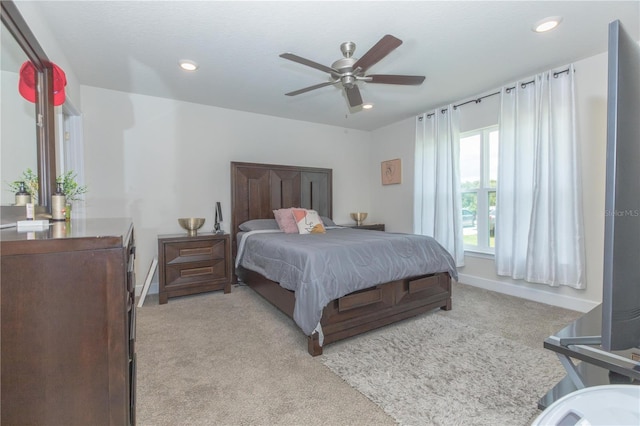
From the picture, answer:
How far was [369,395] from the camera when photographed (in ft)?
5.46

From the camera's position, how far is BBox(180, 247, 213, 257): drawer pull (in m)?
3.36

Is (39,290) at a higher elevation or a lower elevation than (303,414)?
higher

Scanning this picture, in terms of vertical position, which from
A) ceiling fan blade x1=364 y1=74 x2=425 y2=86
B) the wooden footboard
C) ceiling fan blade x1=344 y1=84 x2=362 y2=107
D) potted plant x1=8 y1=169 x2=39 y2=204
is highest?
ceiling fan blade x1=364 y1=74 x2=425 y2=86

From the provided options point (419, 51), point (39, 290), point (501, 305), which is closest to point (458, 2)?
point (419, 51)

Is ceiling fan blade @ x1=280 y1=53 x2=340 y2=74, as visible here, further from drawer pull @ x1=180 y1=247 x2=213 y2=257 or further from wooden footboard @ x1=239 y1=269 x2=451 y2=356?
drawer pull @ x1=180 y1=247 x2=213 y2=257

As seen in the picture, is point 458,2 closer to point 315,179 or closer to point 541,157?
point 541,157

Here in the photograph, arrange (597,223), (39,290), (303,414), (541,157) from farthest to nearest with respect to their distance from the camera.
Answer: (541,157)
(597,223)
(303,414)
(39,290)

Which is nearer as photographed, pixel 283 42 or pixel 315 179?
pixel 283 42

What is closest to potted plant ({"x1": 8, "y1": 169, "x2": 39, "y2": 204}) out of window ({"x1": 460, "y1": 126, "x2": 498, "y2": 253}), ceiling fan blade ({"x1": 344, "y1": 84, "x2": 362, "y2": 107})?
ceiling fan blade ({"x1": 344, "y1": 84, "x2": 362, "y2": 107})

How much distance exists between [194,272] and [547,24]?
13.1 feet

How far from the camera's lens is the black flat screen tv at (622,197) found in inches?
24.5

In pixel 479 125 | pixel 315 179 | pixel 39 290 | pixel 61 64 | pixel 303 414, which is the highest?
pixel 61 64

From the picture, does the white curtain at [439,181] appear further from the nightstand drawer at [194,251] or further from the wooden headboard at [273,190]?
the nightstand drawer at [194,251]

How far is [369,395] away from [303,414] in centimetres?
39
